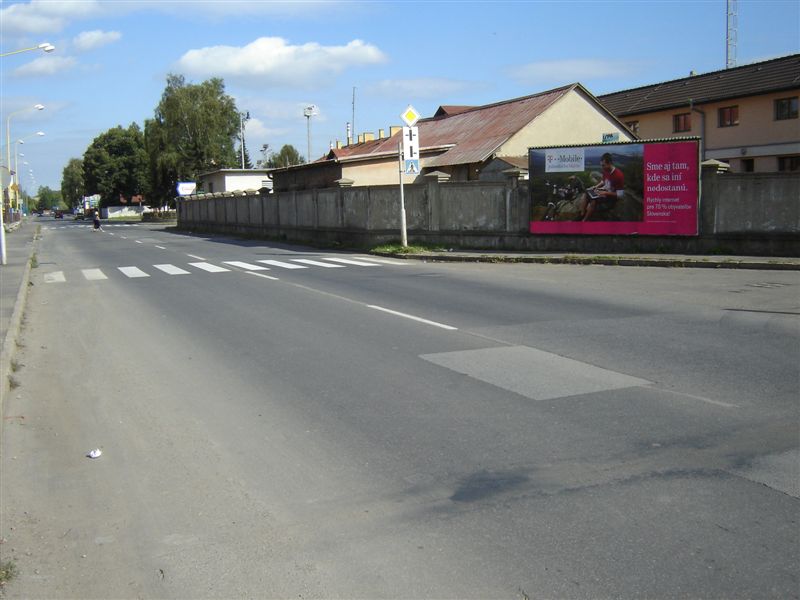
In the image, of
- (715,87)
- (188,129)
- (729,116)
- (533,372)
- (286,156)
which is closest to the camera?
(533,372)

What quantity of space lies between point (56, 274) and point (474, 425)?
18.1m

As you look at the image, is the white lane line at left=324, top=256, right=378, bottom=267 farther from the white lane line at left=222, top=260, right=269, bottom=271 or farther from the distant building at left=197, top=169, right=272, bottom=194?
the distant building at left=197, top=169, right=272, bottom=194

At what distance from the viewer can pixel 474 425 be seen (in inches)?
244

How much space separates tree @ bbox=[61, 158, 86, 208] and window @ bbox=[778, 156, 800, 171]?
14415 cm

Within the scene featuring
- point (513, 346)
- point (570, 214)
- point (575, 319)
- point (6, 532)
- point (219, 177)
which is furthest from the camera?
point (219, 177)

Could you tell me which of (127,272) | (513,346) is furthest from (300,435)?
(127,272)

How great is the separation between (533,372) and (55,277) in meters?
16.3

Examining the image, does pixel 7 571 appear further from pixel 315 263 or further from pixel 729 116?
pixel 729 116

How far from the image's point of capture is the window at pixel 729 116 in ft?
139

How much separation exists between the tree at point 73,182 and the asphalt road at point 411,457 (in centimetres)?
16167

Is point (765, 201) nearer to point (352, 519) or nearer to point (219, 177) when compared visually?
point (352, 519)

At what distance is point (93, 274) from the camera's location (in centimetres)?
2072

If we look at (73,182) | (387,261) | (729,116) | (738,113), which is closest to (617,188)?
(387,261)

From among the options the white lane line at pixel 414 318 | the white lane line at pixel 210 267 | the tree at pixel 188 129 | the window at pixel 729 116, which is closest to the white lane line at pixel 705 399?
the white lane line at pixel 414 318
